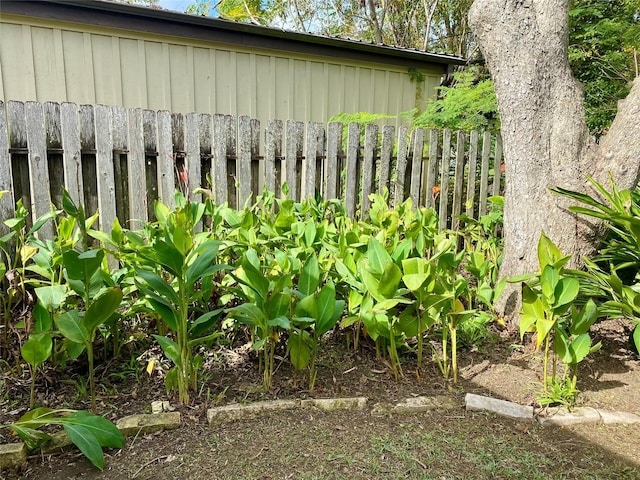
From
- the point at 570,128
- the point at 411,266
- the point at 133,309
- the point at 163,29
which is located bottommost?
the point at 133,309

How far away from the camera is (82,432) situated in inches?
67.5

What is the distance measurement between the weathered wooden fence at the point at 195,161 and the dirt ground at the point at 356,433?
112 centimetres

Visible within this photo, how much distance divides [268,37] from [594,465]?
19.3 feet

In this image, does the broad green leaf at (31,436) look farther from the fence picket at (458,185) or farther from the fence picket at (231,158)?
the fence picket at (458,185)

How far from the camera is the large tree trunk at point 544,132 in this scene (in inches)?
117

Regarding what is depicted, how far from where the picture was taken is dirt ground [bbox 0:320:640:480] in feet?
5.90

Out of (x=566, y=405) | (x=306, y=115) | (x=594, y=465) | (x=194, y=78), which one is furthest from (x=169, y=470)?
(x=306, y=115)

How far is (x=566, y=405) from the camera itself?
226 centimetres

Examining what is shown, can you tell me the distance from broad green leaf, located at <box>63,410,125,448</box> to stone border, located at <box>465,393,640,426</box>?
1.52 metres

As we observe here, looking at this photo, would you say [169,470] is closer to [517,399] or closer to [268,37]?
[517,399]

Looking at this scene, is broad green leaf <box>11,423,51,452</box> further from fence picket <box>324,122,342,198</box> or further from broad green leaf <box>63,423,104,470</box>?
fence picket <box>324,122,342,198</box>

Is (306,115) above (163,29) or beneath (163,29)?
beneath

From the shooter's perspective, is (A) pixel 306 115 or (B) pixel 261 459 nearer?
(B) pixel 261 459

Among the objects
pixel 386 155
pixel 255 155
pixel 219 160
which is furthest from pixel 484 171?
pixel 219 160
